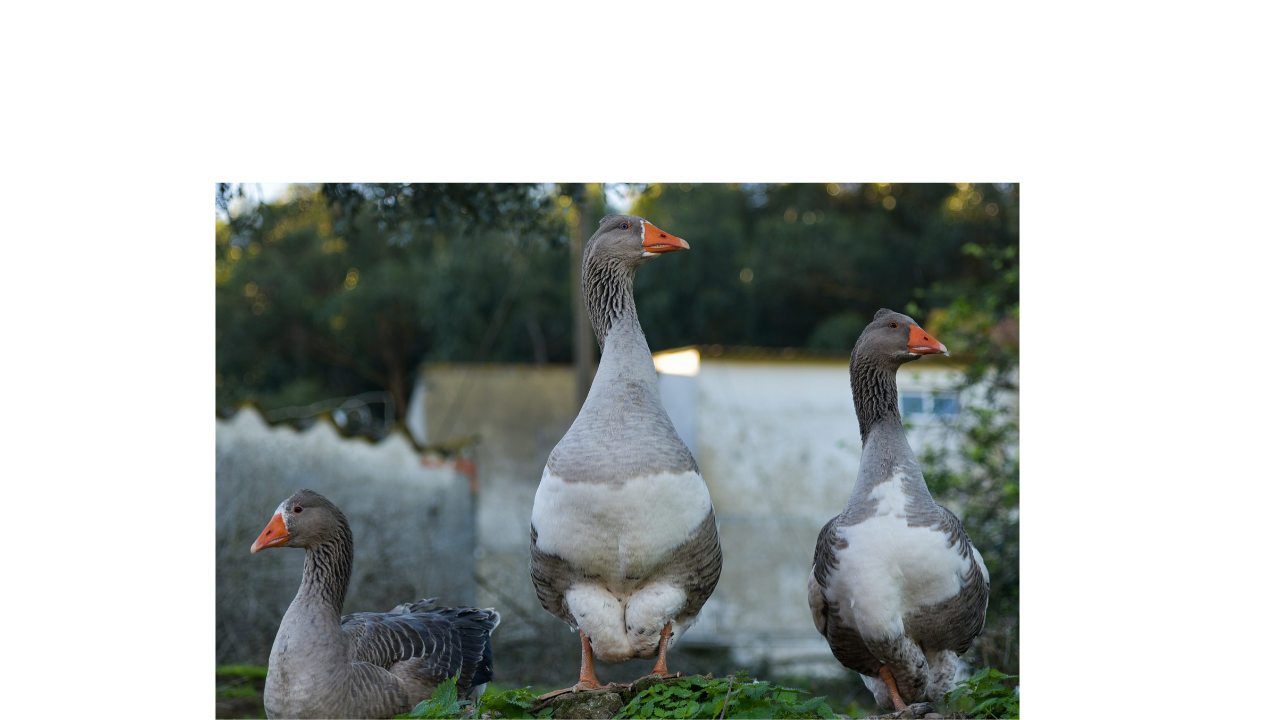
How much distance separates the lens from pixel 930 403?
789 centimetres

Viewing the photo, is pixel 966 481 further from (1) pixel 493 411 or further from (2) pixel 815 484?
(1) pixel 493 411

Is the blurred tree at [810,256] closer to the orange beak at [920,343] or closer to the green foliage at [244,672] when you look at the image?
the orange beak at [920,343]

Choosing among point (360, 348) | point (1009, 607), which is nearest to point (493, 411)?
point (360, 348)

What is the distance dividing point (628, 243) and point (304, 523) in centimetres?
159

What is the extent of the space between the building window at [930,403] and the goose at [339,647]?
468 centimetres

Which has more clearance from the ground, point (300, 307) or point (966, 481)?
point (300, 307)

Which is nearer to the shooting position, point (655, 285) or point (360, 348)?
point (655, 285)

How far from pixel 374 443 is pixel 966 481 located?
5.49 m

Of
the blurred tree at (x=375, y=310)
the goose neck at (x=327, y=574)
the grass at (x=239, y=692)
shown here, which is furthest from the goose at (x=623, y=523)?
the blurred tree at (x=375, y=310)

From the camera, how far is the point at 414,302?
15.5 m

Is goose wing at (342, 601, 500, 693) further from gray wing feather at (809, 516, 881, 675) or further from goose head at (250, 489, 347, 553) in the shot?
gray wing feather at (809, 516, 881, 675)

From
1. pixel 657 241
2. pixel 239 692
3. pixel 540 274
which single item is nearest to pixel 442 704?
pixel 657 241

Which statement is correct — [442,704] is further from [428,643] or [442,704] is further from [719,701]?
[719,701]

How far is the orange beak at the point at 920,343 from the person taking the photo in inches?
141
